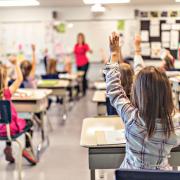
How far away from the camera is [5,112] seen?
3281mm

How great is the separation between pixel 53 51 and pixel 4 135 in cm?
635

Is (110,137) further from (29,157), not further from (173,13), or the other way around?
(29,157)

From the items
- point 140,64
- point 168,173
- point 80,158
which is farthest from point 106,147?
point 80,158

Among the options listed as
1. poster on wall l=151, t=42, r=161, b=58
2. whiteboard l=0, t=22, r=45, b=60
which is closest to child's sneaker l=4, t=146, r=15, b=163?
poster on wall l=151, t=42, r=161, b=58

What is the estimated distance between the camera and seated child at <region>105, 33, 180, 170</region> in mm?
1671

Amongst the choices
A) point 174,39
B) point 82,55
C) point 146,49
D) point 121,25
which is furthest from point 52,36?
point 174,39

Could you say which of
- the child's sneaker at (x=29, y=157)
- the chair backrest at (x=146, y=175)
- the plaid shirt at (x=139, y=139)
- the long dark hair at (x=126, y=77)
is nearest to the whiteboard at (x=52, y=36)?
the child's sneaker at (x=29, y=157)

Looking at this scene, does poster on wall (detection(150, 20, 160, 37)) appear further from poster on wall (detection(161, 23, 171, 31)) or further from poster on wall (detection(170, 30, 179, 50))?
poster on wall (detection(170, 30, 179, 50))

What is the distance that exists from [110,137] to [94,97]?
197cm

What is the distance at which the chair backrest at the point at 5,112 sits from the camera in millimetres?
3244

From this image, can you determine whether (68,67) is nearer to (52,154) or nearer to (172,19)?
(52,154)

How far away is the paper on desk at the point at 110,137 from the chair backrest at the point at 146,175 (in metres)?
0.78

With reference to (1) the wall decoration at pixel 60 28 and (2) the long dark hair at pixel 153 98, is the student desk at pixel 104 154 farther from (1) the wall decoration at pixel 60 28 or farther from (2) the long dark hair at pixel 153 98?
(1) the wall decoration at pixel 60 28

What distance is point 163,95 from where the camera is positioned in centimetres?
167
